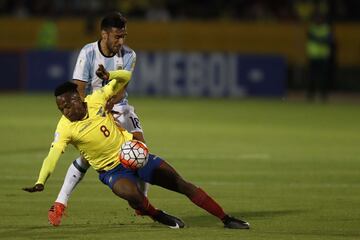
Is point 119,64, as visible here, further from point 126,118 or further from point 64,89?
point 64,89

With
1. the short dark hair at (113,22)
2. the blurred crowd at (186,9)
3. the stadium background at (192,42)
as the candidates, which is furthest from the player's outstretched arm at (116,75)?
the blurred crowd at (186,9)

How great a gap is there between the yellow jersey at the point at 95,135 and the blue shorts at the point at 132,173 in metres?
0.06

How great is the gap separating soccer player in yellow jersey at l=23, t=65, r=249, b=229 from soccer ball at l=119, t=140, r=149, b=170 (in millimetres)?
147

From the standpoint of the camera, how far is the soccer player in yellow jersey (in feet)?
32.4

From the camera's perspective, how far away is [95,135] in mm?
10023

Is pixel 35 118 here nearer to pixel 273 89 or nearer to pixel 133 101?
pixel 133 101

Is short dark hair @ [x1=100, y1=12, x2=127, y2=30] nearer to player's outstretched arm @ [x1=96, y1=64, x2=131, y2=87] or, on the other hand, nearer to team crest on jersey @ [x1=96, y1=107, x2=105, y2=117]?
player's outstretched arm @ [x1=96, y1=64, x2=131, y2=87]

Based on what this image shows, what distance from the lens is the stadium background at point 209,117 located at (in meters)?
10.9

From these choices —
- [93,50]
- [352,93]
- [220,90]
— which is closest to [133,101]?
[220,90]

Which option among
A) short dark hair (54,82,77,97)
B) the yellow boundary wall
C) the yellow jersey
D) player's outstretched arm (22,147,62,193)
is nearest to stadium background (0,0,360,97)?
the yellow boundary wall

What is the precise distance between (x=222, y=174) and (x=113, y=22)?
4.50 metres

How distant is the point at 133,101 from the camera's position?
93.3 feet

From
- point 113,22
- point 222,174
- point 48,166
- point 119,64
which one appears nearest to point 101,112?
point 48,166

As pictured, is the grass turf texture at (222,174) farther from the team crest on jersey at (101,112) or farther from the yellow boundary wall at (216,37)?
the yellow boundary wall at (216,37)
